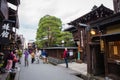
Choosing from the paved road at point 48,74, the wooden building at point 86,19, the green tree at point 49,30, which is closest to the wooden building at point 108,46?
the paved road at point 48,74

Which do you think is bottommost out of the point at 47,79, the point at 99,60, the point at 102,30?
the point at 47,79

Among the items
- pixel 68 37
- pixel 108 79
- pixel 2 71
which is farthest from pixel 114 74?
pixel 68 37

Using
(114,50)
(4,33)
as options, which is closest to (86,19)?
(114,50)

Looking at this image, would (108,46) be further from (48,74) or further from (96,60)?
(48,74)

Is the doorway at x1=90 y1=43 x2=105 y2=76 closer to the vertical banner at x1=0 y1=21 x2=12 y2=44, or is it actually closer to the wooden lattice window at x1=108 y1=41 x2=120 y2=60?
the wooden lattice window at x1=108 y1=41 x2=120 y2=60

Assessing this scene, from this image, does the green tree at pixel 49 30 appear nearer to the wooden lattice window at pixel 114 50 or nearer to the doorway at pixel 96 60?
the doorway at pixel 96 60

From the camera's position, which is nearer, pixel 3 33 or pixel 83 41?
pixel 3 33

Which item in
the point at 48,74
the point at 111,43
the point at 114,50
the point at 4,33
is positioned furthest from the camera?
the point at 48,74

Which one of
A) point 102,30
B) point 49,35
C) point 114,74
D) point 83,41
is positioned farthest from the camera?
point 49,35

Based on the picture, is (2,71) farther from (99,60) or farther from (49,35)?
(49,35)

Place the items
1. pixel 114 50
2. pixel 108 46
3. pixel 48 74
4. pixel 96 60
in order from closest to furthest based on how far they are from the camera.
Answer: pixel 114 50 < pixel 108 46 < pixel 96 60 < pixel 48 74

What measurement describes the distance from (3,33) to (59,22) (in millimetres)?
35827

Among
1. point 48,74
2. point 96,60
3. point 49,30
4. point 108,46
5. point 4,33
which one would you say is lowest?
point 48,74

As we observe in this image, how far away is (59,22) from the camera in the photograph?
46438 mm
